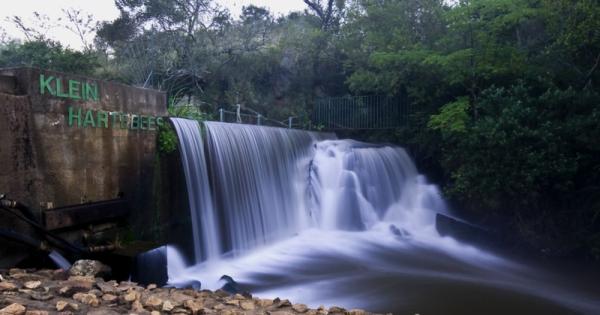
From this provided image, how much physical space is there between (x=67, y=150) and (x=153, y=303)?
153 inches

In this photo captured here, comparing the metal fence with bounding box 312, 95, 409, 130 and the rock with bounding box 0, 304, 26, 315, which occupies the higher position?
the metal fence with bounding box 312, 95, 409, 130

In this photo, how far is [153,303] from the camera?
15.4 ft

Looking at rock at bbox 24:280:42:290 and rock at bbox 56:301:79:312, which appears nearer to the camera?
rock at bbox 56:301:79:312

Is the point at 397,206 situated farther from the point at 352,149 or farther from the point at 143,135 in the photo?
the point at 143,135

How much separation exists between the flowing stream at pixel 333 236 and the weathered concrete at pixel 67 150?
102cm

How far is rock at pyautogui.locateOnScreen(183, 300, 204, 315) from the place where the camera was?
4625 millimetres

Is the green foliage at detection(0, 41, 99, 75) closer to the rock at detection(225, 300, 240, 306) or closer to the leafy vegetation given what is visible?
the leafy vegetation

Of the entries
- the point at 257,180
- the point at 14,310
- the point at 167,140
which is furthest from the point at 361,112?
the point at 14,310

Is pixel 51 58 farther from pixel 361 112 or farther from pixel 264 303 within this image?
pixel 264 303

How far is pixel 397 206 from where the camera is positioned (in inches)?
587

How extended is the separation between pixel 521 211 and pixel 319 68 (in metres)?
13.7

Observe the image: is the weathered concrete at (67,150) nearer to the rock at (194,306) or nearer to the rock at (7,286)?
the rock at (7,286)

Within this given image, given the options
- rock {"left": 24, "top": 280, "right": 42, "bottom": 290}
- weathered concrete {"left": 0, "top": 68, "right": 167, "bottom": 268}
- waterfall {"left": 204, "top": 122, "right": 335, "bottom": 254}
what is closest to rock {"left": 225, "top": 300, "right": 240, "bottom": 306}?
rock {"left": 24, "top": 280, "right": 42, "bottom": 290}

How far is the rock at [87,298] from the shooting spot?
4.47 meters
